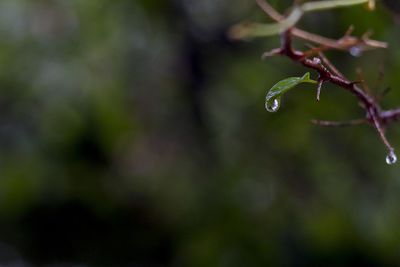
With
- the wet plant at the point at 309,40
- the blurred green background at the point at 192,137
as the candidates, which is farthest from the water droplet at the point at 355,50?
the blurred green background at the point at 192,137

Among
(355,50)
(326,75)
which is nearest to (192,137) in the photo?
(355,50)

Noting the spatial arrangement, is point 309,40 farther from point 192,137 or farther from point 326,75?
point 192,137

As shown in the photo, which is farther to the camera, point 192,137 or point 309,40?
point 192,137

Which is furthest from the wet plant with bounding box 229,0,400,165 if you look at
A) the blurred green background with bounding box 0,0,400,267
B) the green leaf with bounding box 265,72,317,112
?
the blurred green background with bounding box 0,0,400,267

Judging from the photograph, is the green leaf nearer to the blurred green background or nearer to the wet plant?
the wet plant

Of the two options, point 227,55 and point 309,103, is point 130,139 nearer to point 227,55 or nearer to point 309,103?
point 227,55

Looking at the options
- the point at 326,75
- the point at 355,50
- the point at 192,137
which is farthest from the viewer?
the point at 192,137

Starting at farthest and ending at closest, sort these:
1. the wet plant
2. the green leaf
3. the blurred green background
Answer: the blurred green background < the green leaf < the wet plant

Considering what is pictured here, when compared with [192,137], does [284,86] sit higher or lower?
higher

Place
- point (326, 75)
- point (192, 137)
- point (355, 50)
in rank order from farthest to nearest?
1. point (192, 137)
2. point (355, 50)
3. point (326, 75)
